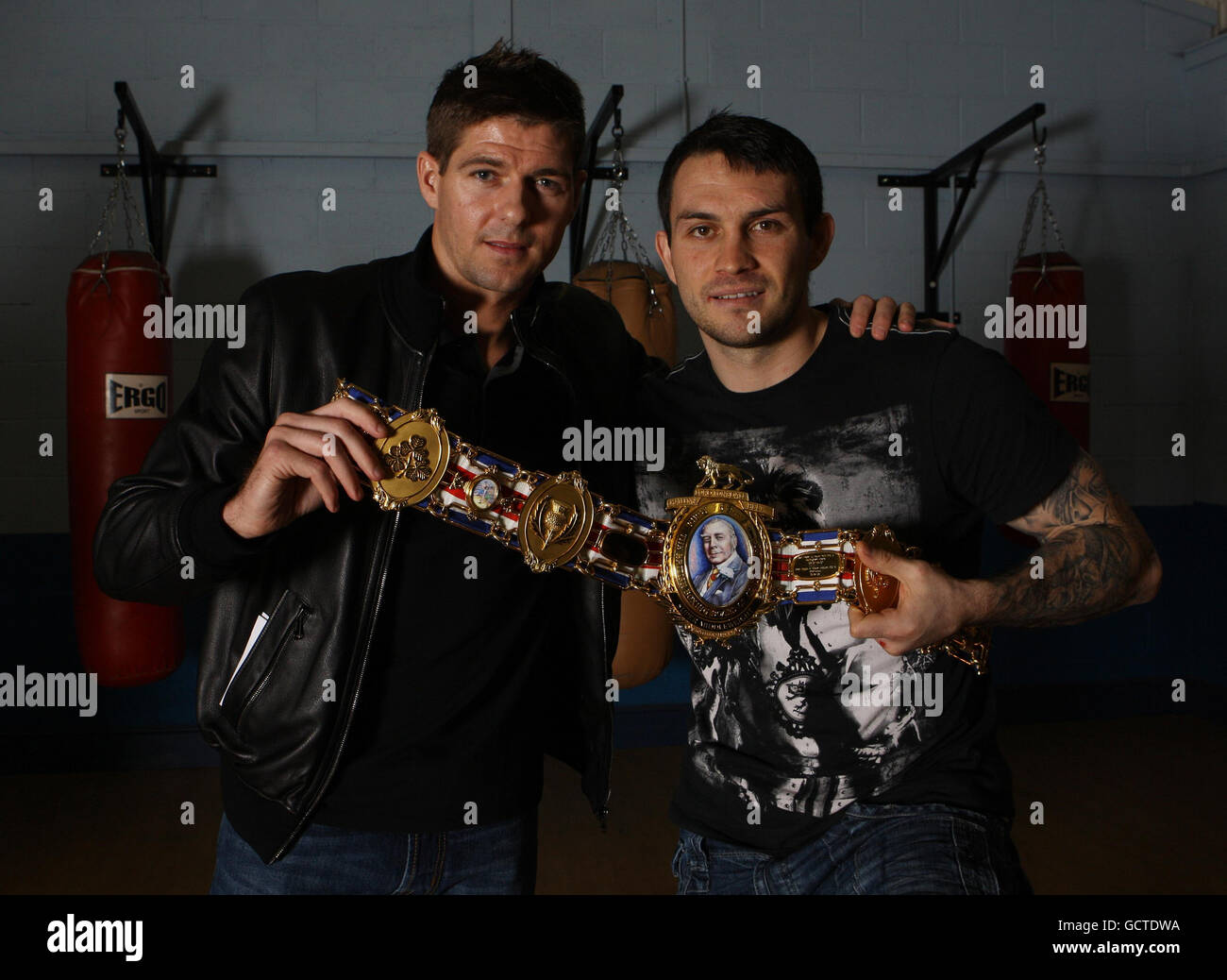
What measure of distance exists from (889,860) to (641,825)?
216cm

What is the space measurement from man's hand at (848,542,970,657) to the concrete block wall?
322 centimetres

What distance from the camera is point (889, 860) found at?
53.4 inches

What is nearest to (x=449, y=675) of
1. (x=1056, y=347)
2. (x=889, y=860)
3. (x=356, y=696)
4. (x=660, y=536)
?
(x=356, y=696)

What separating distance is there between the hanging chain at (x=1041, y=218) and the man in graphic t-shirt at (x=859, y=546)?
2.91 meters

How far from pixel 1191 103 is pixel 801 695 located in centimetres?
470

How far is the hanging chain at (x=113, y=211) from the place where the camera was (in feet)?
11.8

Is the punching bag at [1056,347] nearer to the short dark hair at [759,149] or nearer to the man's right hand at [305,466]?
the short dark hair at [759,149]

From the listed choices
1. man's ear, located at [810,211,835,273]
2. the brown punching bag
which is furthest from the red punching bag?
the brown punching bag

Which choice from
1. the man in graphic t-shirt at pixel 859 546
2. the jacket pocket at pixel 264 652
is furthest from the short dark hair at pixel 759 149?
the jacket pocket at pixel 264 652

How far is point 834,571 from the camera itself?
1.41m

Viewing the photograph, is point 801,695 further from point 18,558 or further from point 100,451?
point 18,558

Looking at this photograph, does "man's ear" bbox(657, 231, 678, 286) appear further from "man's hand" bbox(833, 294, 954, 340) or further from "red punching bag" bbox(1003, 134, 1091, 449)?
"red punching bag" bbox(1003, 134, 1091, 449)

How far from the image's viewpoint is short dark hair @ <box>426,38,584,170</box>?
1514 millimetres

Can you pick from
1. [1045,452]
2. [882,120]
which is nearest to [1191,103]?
[882,120]
